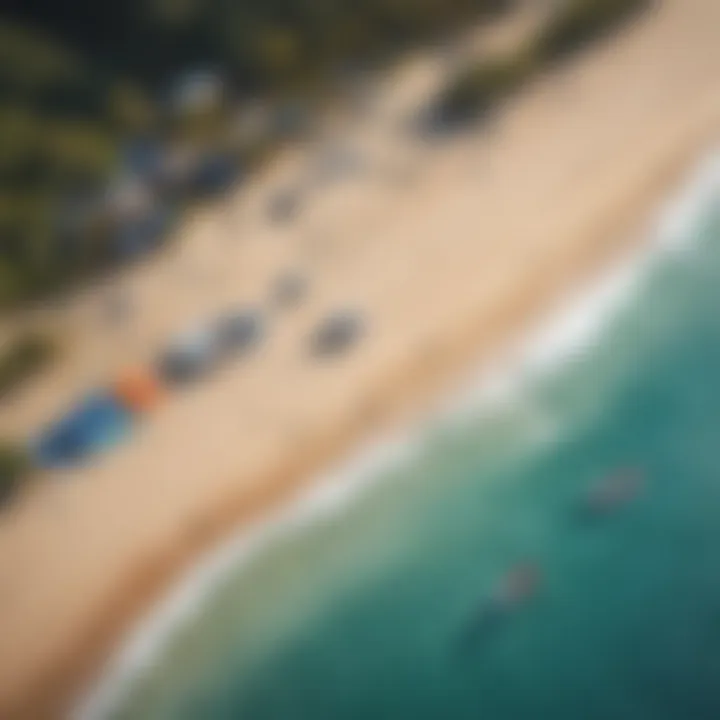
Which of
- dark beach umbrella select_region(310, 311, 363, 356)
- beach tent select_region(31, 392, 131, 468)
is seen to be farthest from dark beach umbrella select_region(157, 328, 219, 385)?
dark beach umbrella select_region(310, 311, 363, 356)

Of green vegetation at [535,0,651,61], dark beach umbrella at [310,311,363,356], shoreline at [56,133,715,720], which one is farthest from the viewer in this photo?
green vegetation at [535,0,651,61]

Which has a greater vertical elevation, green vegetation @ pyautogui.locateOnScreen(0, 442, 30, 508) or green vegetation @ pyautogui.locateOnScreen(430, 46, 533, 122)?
green vegetation @ pyautogui.locateOnScreen(430, 46, 533, 122)

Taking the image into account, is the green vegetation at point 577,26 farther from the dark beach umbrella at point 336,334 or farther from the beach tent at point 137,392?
the beach tent at point 137,392

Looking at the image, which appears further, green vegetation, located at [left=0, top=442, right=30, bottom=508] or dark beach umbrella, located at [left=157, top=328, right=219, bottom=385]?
dark beach umbrella, located at [left=157, top=328, right=219, bottom=385]

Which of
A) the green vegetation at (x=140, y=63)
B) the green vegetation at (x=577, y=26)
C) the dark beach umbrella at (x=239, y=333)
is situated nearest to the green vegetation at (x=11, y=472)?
the dark beach umbrella at (x=239, y=333)

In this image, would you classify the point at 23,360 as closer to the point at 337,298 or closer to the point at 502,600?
the point at 337,298

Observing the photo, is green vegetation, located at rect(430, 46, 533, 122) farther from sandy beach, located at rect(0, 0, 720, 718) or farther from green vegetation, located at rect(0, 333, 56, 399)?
green vegetation, located at rect(0, 333, 56, 399)

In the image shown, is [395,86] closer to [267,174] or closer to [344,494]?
[267,174]

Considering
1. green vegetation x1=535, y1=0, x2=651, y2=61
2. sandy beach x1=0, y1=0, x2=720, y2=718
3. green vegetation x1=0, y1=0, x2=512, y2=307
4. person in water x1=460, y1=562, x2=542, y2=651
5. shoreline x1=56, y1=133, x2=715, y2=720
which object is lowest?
person in water x1=460, y1=562, x2=542, y2=651

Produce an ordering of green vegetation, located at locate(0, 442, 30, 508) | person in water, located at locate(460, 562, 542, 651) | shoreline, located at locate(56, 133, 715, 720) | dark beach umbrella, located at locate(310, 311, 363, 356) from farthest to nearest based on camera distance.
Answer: dark beach umbrella, located at locate(310, 311, 363, 356) < green vegetation, located at locate(0, 442, 30, 508) < shoreline, located at locate(56, 133, 715, 720) < person in water, located at locate(460, 562, 542, 651)
